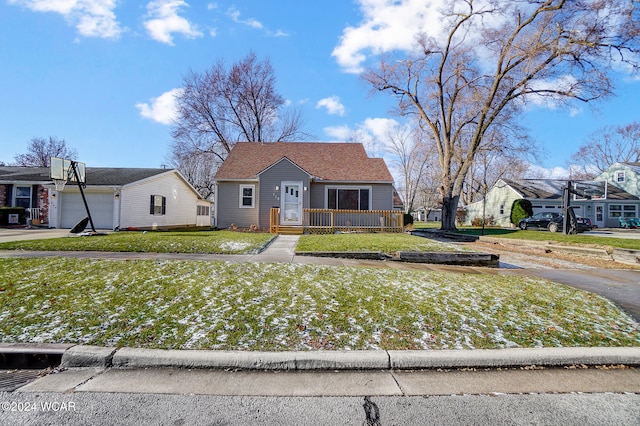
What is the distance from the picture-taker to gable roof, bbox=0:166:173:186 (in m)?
17.8

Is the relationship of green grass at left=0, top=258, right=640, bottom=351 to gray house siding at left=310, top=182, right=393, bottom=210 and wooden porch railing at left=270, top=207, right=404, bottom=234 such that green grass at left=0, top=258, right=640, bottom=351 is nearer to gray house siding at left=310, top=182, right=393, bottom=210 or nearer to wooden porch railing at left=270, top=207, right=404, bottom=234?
wooden porch railing at left=270, top=207, right=404, bottom=234

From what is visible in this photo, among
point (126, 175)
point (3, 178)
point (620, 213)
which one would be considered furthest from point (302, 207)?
point (620, 213)

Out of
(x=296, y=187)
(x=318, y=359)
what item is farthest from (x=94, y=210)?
(x=318, y=359)

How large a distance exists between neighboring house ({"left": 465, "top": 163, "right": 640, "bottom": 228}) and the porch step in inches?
951

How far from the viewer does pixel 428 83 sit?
24.0 metres

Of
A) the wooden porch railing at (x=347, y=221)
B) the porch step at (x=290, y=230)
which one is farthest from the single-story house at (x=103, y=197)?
the porch step at (x=290, y=230)

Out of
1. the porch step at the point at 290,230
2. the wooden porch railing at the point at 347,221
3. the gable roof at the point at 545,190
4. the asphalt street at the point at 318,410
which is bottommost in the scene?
the asphalt street at the point at 318,410

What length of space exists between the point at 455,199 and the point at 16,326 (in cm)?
2502

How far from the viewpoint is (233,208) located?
18.2m

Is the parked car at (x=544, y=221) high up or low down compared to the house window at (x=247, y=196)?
down

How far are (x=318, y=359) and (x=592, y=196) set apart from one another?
39.1 metres

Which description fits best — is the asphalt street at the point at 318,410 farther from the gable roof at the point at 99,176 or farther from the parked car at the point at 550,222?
the parked car at the point at 550,222

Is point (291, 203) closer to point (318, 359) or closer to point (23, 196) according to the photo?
point (318, 359)

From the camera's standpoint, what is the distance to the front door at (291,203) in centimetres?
1689
